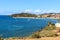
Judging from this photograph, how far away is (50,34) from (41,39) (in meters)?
3.09

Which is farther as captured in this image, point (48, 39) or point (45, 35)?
point (45, 35)

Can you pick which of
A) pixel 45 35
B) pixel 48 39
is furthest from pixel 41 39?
pixel 45 35

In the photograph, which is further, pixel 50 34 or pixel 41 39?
pixel 50 34

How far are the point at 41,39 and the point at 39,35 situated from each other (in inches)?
80.0

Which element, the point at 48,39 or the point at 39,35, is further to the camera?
the point at 39,35

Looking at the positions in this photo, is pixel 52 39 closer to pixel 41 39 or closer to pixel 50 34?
pixel 41 39

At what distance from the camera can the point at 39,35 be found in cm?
2367

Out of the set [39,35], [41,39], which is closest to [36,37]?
[39,35]

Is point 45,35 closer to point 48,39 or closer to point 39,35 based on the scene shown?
point 39,35

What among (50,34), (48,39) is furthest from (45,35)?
(48,39)

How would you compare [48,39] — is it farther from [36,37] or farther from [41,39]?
[36,37]

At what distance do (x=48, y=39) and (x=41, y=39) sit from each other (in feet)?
2.17

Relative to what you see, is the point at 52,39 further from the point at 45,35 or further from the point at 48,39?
the point at 45,35

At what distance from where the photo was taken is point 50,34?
2453 centimetres
